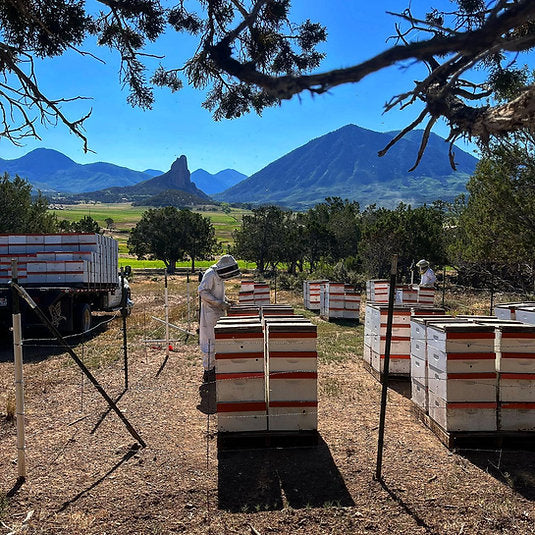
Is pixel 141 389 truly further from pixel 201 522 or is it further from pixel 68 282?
pixel 68 282

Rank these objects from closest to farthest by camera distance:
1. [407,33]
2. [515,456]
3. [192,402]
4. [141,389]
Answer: [407,33] → [515,456] → [192,402] → [141,389]

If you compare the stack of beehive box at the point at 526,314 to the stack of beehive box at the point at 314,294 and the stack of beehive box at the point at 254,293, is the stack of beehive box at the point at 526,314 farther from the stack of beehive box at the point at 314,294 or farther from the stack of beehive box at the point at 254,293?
the stack of beehive box at the point at 314,294

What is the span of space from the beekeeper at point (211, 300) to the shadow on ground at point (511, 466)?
467cm

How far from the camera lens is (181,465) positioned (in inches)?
204

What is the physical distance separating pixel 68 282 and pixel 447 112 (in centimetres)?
1216

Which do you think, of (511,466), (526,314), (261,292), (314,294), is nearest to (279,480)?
(511,466)

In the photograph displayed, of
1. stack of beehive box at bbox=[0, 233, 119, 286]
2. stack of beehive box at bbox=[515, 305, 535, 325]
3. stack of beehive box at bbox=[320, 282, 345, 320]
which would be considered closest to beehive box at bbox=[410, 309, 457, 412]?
stack of beehive box at bbox=[515, 305, 535, 325]

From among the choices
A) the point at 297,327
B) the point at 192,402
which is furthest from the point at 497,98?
the point at 192,402

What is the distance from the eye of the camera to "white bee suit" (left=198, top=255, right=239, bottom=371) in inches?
341

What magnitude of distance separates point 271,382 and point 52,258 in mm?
10068

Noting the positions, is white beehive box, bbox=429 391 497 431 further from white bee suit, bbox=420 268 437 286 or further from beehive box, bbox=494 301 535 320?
white bee suit, bbox=420 268 437 286

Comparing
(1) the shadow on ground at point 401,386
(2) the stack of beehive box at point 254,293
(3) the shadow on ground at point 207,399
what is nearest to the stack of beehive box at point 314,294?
(2) the stack of beehive box at point 254,293

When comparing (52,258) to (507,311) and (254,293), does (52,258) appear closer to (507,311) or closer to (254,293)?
(254,293)

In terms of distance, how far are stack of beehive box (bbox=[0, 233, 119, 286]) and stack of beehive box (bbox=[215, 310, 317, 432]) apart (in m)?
9.35
